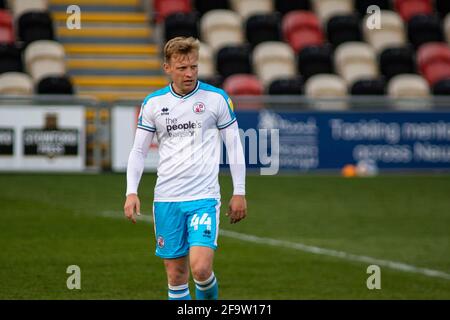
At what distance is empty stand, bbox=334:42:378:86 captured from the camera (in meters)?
27.1

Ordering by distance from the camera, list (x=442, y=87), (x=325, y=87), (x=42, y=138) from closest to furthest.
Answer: (x=42, y=138) → (x=442, y=87) → (x=325, y=87)

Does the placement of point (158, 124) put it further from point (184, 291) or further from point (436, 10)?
point (436, 10)

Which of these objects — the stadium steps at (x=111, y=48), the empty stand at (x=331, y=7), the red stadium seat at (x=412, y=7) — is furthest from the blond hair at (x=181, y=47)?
the red stadium seat at (x=412, y=7)

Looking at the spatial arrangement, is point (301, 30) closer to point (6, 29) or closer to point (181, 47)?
point (6, 29)

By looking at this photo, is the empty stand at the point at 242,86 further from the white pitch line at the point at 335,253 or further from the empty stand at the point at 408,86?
the white pitch line at the point at 335,253

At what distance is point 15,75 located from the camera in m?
23.8

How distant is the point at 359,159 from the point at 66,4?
8748 millimetres

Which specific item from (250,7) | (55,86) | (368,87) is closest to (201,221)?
(55,86)

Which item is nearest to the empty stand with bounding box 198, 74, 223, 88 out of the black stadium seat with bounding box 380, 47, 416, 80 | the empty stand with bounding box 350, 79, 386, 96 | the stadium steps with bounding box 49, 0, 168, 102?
the stadium steps with bounding box 49, 0, 168, 102

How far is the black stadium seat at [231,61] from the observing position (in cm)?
2602

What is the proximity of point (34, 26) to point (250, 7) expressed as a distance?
5.39m

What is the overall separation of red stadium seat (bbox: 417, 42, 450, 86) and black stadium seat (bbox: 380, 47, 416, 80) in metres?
0.42

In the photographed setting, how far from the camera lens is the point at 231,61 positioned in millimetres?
26094
